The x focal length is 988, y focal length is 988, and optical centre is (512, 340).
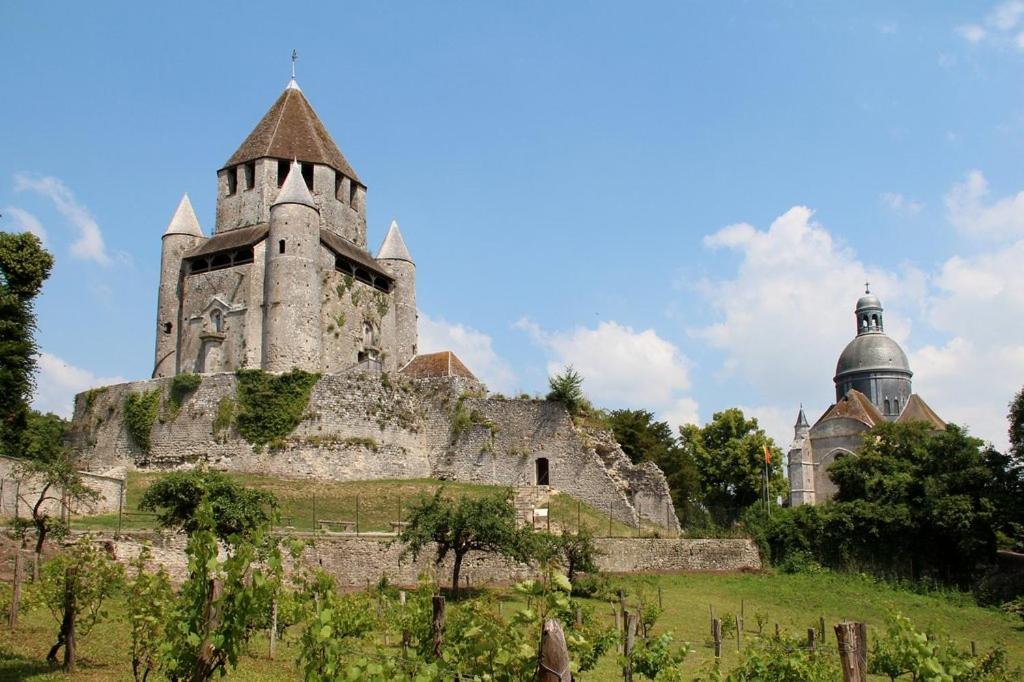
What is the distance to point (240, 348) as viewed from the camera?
138 ft

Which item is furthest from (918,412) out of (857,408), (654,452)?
(654,452)

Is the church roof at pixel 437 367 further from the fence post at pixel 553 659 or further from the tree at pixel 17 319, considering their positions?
the fence post at pixel 553 659

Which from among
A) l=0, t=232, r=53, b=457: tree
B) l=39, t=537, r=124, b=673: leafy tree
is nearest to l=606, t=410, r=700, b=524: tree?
l=0, t=232, r=53, b=457: tree

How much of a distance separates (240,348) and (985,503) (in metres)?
29.5

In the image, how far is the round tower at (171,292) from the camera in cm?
4509

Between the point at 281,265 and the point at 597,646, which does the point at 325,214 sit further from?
the point at 597,646

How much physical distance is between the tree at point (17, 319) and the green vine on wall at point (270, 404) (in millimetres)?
7250

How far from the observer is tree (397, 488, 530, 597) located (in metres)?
23.9

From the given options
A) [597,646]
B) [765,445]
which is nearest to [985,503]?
[765,445]

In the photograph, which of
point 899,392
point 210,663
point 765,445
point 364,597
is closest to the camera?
point 210,663

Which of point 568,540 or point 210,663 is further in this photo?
point 568,540

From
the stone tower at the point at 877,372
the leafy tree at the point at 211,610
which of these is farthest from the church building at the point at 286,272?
the stone tower at the point at 877,372

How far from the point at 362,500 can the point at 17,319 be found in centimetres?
1285

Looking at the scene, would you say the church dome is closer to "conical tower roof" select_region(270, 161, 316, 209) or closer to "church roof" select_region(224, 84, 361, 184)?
"church roof" select_region(224, 84, 361, 184)
